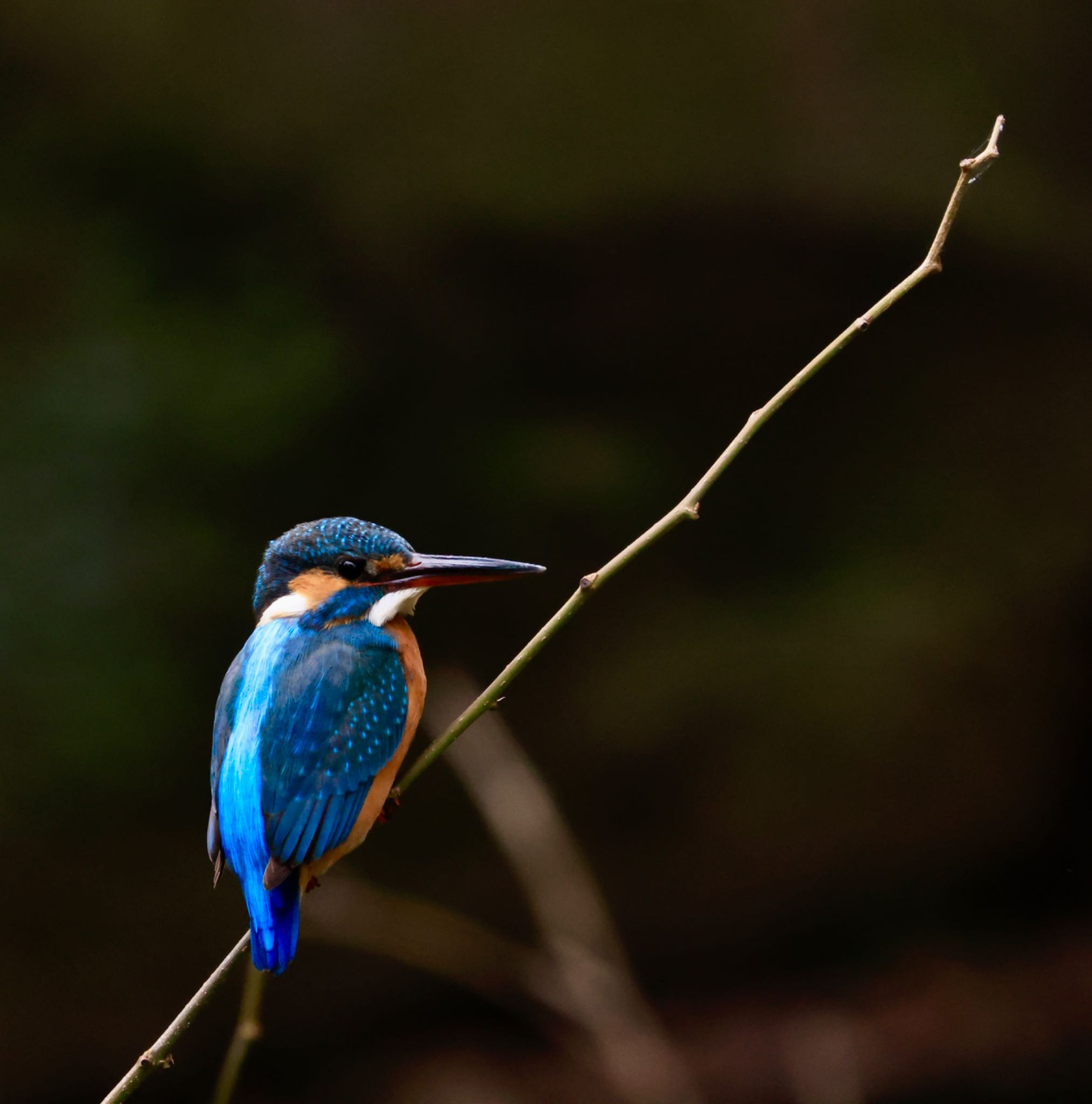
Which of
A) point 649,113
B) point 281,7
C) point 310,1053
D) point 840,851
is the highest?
point 281,7

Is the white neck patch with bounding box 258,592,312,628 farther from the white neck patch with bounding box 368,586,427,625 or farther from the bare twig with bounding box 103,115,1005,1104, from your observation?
the bare twig with bounding box 103,115,1005,1104

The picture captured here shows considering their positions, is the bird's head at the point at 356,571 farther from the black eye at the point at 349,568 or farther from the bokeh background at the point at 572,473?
the bokeh background at the point at 572,473

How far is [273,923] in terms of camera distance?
1555mm

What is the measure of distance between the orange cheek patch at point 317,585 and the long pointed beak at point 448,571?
3.8 inches

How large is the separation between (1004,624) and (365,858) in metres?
1.96

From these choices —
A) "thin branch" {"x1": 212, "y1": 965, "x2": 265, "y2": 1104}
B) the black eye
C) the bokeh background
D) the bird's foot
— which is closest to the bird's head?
the black eye

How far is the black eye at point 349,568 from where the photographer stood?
190cm

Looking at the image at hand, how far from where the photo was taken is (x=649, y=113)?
3232mm

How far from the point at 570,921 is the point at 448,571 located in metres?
0.97

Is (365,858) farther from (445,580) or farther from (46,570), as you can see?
(445,580)

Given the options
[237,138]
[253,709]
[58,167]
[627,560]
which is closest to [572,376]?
[237,138]

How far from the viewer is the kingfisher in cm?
167

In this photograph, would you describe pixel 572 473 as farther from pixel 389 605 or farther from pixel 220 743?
pixel 220 743

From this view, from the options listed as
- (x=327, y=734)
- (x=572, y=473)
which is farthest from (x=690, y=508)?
(x=572, y=473)
